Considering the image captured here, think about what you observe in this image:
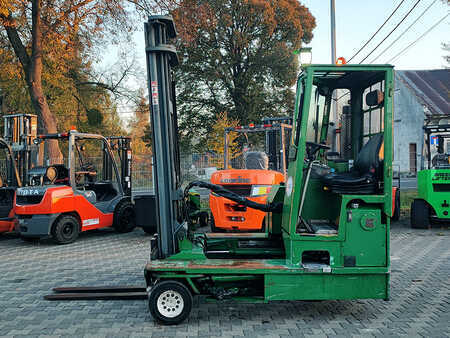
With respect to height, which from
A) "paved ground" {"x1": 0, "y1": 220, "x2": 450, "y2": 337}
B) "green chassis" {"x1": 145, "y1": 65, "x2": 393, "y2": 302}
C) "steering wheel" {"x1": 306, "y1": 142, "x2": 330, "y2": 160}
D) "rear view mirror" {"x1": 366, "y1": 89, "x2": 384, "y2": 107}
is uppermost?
"rear view mirror" {"x1": 366, "y1": 89, "x2": 384, "y2": 107}

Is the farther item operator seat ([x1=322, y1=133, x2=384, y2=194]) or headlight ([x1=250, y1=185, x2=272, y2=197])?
headlight ([x1=250, y1=185, x2=272, y2=197])

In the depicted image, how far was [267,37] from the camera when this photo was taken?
30.5 m

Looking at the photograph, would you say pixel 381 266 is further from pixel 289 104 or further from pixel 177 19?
pixel 289 104

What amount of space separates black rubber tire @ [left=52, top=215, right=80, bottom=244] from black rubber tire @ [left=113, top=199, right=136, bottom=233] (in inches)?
44.4

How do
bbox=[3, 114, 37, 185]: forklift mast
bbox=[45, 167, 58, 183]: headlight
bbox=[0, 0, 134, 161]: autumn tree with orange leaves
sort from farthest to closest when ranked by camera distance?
bbox=[0, 0, 134, 161]: autumn tree with orange leaves < bbox=[3, 114, 37, 185]: forklift mast < bbox=[45, 167, 58, 183]: headlight

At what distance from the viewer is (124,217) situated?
1092 centimetres

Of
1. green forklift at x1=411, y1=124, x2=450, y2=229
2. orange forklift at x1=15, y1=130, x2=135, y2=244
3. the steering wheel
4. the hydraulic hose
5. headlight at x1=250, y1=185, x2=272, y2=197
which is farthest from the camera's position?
green forklift at x1=411, y1=124, x2=450, y2=229

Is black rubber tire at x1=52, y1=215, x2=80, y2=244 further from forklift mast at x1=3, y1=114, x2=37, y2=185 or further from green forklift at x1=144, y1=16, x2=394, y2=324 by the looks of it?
green forklift at x1=144, y1=16, x2=394, y2=324

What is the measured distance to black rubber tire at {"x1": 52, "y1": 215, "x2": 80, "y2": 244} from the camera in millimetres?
9352

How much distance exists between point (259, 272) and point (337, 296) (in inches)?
34.4

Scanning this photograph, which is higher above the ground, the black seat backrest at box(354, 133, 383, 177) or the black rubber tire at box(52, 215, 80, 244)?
the black seat backrest at box(354, 133, 383, 177)

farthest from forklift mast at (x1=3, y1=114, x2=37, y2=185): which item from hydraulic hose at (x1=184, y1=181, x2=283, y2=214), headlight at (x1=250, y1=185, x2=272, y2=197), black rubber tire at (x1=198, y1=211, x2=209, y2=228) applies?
hydraulic hose at (x1=184, y1=181, x2=283, y2=214)

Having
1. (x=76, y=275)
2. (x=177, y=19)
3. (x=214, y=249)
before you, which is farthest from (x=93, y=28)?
(x=214, y=249)

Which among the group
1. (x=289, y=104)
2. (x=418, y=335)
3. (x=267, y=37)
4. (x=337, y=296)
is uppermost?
(x=267, y=37)
